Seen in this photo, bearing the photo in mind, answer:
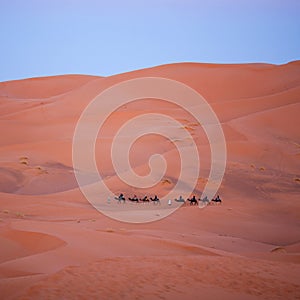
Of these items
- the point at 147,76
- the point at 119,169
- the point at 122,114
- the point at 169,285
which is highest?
the point at 147,76

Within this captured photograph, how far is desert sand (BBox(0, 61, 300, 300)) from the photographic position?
823 centimetres

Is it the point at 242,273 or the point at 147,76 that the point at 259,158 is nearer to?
the point at 242,273

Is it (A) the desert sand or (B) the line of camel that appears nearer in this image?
(A) the desert sand

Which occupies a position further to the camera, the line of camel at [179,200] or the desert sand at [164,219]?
the line of camel at [179,200]

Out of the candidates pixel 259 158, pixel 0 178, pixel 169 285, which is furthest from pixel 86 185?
pixel 169 285

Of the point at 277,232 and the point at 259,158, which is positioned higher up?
the point at 259,158

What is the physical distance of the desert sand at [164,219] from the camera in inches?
324

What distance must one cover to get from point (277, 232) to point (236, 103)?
1085 inches

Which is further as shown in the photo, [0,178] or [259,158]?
[259,158]

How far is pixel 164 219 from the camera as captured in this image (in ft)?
58.9

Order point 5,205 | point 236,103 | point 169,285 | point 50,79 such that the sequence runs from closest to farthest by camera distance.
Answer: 1. point 169,285
2. point 5,205
3. point 236,103
4. point 50,79

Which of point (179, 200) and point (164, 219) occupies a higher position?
point (179, 200)

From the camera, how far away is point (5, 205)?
19.2 meters

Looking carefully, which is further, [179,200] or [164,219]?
[179,200]
